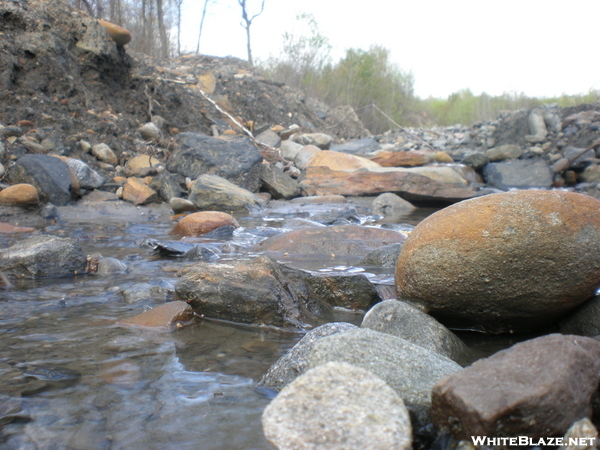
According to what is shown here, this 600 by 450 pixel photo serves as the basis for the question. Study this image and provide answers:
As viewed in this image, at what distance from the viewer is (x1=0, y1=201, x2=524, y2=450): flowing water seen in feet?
5.86

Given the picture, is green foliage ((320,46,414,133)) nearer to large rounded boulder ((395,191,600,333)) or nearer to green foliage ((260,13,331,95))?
green foliage ((260,13,331,95))

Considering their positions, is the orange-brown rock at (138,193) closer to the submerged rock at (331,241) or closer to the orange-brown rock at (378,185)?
the orange-brown rock at (378,185)

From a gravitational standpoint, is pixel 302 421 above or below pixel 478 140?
below

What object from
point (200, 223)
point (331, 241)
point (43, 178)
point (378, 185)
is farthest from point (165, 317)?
point (378, 185)

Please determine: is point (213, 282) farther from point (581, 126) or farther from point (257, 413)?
point (581, 126)

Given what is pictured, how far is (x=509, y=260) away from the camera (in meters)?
2.70

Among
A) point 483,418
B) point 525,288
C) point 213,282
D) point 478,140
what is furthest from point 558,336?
point 478,140

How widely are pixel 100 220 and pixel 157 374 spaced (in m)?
5.89

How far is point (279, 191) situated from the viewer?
35.5 ft

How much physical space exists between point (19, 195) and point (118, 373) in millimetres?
6194

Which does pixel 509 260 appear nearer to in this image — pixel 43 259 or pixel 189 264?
pixel 189 264

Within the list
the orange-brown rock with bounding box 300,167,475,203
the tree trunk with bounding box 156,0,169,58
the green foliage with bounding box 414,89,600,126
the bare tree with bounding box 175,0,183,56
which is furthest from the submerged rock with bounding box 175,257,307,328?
the green foliage with bounding box 414,89,600,126

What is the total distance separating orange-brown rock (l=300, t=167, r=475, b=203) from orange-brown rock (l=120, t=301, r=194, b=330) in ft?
26.4

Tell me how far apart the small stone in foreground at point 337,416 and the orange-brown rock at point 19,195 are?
7175 millimetres
